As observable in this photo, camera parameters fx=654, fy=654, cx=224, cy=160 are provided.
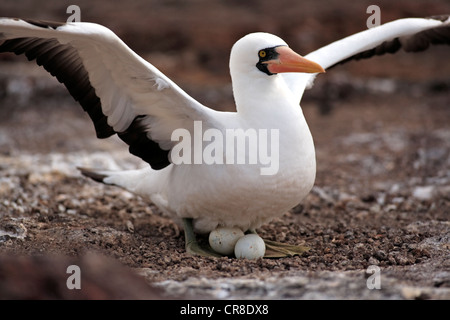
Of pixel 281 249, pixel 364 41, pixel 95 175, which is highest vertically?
pixel 364 41

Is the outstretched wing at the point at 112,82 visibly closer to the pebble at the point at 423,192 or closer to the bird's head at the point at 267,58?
the bird's head at the point at 267,58

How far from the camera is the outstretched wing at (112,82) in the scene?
5.02m

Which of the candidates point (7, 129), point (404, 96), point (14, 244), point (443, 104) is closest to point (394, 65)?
point (404, 96)

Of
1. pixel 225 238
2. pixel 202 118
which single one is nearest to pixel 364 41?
pixel 202 118

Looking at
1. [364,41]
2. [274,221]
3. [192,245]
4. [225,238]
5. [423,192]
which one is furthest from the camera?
[423,192]

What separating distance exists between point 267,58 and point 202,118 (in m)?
0.75

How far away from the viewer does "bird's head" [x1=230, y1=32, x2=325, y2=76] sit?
550 centimetres

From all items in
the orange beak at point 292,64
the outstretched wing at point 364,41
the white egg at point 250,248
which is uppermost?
the outstretched wing at point 364,41

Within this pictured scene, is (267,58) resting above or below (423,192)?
above

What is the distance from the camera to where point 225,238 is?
584 centimetres

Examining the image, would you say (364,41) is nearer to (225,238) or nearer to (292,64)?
(292,64)

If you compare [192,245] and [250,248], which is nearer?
[250,248]

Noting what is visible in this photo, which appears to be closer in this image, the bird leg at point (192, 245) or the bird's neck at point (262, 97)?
the bird's neck at point (262, 97)

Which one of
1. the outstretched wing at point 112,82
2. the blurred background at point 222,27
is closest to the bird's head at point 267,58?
the outstretched wing at point 112,82
